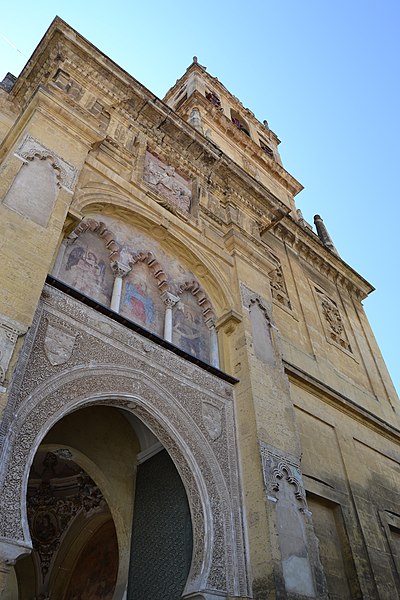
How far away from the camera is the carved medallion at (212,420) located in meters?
5.93

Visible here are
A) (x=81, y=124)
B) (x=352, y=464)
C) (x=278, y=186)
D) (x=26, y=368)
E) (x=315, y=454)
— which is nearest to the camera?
(x=26, y=368)

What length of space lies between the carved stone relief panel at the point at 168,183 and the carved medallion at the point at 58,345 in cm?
346

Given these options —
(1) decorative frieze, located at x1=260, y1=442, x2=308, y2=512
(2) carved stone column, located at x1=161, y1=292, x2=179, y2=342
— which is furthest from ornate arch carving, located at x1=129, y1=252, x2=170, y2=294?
(1) decorative frieze, located at x1=260, y1=442, x2=308, y2=512

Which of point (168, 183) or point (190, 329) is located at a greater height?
point (168, 183)

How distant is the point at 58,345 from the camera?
4.92 m

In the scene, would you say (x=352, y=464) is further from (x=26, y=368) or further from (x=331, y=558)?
(x=26, y=368)

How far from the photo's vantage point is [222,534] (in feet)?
17.1

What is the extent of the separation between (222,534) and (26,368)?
2.56 metres

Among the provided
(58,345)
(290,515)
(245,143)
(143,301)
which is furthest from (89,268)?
(245,143)

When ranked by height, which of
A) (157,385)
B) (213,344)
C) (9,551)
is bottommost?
(9,551)

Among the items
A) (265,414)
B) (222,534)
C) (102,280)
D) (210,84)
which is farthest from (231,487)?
(210,84)

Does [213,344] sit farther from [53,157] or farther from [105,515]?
[105,515]

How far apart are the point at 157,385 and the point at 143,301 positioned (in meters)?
1.42

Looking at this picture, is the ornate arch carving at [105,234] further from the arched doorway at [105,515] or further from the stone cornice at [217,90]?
the stone cornice at [217,90]
